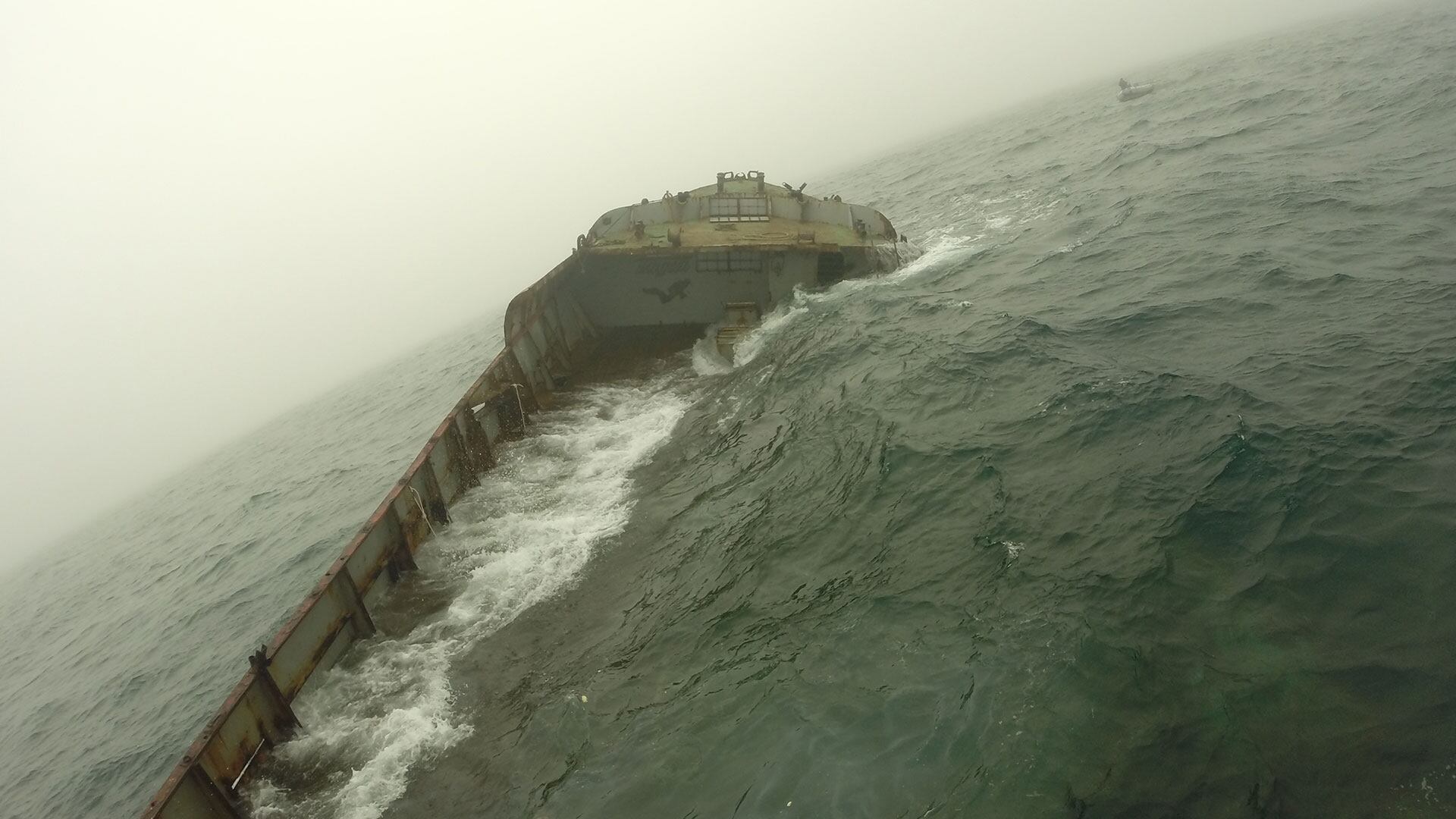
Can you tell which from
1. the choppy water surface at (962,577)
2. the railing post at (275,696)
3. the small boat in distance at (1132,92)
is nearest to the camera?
the choppy water surface at (962,577)

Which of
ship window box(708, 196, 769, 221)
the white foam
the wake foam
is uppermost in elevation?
ship window box(708, 196, 769, 221)

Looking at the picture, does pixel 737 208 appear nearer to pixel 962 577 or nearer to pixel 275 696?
pixel 962 577

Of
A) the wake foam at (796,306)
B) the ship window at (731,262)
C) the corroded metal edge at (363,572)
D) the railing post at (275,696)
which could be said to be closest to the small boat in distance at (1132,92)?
the wake foam at (796,306)

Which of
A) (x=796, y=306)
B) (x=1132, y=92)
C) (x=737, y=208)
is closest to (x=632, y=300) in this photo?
(x=737, y=208)

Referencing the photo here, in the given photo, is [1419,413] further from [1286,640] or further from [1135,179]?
[1135,179]

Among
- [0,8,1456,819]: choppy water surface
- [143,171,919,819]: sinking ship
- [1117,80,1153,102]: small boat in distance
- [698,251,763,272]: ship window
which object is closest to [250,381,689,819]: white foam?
[0,8,1456,819]: choppy water surface

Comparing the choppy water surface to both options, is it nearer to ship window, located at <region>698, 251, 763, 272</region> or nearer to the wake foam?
the wake foam

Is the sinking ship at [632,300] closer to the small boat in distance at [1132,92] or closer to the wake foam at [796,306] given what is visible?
the wake foam at [796,306]
